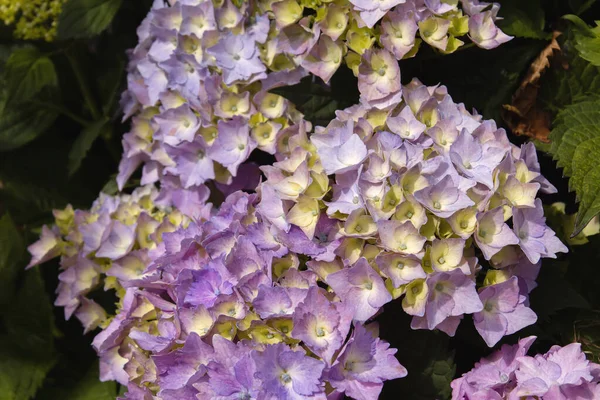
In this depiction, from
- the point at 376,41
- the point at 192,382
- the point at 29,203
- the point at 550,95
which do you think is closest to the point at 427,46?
the point at 376,41

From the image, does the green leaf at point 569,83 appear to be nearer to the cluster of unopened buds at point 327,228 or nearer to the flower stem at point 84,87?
the cluster of unopened buds at point 327,228

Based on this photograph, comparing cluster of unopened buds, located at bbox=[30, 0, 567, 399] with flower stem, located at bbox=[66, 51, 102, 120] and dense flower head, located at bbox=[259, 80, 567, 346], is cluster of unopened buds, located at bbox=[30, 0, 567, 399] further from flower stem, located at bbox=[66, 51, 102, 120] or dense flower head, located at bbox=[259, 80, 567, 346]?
flower stem, located at bbox=[66, 51, 102, 120]

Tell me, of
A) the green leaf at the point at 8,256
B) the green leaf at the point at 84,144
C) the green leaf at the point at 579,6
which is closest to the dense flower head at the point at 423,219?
the green leaf at the point at 579,6

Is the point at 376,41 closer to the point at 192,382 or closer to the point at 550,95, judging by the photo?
the point at 550,95

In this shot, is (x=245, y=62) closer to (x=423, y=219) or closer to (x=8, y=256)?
(x=423, y=219)

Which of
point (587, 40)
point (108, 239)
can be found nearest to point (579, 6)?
point (587, 40)

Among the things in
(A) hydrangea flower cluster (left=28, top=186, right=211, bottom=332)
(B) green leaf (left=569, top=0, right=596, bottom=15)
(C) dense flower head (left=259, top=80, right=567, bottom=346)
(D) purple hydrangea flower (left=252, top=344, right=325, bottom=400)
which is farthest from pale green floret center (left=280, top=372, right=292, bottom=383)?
(B) green leaf (left=569, top=0, right=596, bottom=15)
